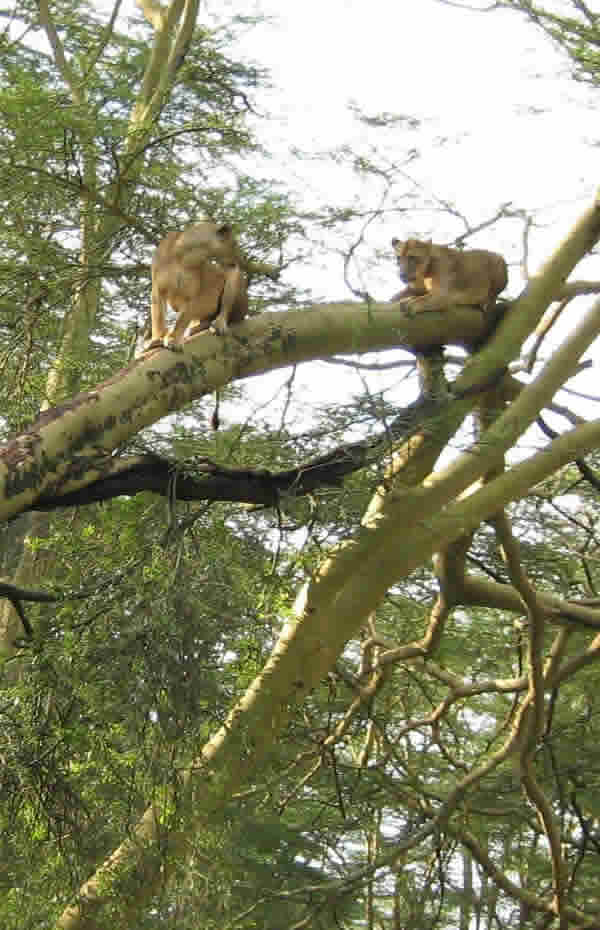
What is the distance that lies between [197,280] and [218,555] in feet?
4.22

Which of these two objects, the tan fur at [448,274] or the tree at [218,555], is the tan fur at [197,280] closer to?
the tree at [218,555]

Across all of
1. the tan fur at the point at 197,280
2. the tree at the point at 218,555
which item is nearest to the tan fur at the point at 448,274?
the tree at the point at 218,555

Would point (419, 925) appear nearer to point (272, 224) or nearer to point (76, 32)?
point (272, 224)

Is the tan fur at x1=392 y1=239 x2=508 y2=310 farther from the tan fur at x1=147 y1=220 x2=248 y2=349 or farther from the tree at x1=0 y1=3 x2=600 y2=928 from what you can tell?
the tan fur at x1=147 y1=220 x2=248 y2=349

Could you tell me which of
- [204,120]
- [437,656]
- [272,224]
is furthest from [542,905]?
[204,120]

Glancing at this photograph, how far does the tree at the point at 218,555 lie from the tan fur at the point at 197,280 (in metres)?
0.30

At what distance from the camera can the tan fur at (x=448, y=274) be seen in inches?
270

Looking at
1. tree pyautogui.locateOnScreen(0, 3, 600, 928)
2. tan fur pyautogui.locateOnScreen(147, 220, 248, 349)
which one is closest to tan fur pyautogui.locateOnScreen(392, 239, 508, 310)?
tree pyautogui.locateOnScreen(0, 3, 600, 928)

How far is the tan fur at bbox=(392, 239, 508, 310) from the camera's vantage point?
685 centimetres

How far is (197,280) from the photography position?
5.89 metres

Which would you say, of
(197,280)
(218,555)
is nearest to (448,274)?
(197,280)

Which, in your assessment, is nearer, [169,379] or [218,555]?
[169,379]

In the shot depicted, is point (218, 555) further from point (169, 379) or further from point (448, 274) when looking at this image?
point (448, 274)

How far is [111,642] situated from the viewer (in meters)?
5.02
